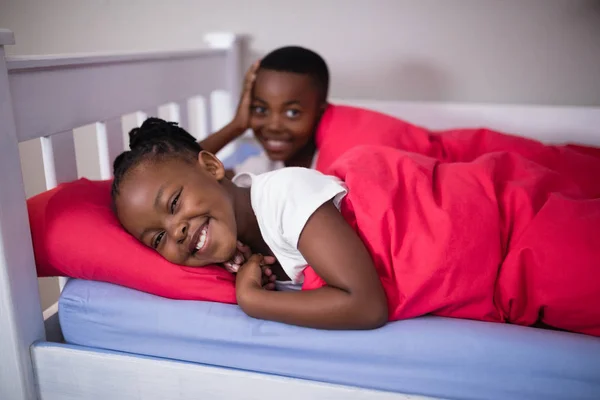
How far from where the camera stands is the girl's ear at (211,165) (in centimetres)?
86

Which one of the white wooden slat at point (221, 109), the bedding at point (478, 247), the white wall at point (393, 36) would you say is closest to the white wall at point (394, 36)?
the white wall at point (393, 36)

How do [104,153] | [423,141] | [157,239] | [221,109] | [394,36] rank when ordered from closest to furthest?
[157,239] → [104,153] → [423,141] → [394,36] → [221,109]

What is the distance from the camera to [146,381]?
752mm

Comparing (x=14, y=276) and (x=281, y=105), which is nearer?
(x=14, y=276)

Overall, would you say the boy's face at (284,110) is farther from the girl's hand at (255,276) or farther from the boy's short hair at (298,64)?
the girl's hand at (255,276)

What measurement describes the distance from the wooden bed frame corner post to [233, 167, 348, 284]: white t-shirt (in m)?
0.35

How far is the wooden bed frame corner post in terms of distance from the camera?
679 millimetres

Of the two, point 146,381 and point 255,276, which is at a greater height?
point 255,276

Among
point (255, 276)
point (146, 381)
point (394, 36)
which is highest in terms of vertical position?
point (394, 36)

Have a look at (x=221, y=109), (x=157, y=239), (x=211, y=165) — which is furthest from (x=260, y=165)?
(x=157, y=239)

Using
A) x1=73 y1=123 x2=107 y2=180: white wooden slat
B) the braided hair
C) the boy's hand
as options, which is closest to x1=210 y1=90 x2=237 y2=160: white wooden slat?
the boy's hand

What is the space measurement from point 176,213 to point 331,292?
0.27 meters

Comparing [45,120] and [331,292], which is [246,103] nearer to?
[45,120]

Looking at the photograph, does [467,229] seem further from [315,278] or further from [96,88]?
[96,88]
